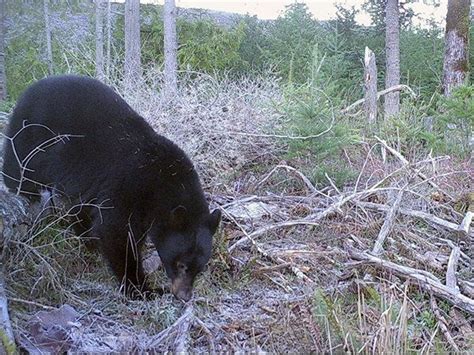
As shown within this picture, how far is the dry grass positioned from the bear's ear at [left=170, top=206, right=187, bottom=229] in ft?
1.89

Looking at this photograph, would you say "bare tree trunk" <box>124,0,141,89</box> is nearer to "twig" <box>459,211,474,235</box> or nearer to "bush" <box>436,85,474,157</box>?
"bush" <box>436,85,474,157</box>

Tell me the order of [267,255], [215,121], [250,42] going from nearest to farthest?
[267,255] < [215,121] < [250,42]

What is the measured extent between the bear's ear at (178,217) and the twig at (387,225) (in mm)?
1786

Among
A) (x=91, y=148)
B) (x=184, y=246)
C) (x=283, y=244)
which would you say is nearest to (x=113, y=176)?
(x=91, y=148)

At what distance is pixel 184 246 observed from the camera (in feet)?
14.3

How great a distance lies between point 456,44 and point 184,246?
12457 millimetres

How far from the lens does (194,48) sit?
20.8 m

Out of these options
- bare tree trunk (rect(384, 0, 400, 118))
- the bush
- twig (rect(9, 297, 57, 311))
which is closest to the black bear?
twig (rect(9, 297, 57, 311))

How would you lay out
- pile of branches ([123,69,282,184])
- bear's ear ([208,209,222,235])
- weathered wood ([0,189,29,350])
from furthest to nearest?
pile of branches ([123,69,282,184]) → bear's ear ([208,209,222,235]) → weathered wood ([0,189,29,350])

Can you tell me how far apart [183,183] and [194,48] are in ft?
55.1

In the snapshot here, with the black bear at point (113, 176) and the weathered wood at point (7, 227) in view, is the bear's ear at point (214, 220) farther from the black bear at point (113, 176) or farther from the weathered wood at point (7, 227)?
the weathered wood at point (7, 227)

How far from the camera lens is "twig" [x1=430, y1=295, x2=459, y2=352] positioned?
403cm

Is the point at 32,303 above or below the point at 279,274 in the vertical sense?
above

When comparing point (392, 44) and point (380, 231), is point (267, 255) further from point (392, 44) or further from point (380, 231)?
point (392, 44)
